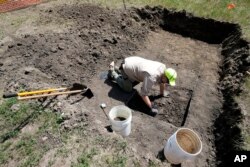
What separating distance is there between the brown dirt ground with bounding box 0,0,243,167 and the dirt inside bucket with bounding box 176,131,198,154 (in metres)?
0.40

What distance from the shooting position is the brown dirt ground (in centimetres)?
648

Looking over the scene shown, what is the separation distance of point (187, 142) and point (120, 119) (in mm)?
1426

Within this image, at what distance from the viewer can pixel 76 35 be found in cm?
892

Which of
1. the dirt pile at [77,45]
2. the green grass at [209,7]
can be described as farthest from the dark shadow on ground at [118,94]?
the green grass at [209,7]

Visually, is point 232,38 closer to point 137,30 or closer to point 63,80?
A: point 137,30

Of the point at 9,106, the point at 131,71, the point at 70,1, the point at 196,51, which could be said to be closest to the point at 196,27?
the point at 196,51

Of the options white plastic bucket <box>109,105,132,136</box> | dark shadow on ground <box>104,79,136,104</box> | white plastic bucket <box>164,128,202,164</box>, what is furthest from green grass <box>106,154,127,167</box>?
dark shadow on ground <box>104,79,136,104</box>

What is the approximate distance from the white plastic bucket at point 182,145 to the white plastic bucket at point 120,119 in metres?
0.88

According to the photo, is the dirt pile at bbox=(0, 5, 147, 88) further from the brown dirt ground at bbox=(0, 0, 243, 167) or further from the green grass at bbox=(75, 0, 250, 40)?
the green grass at bbox=(75, 0, 250, 40)

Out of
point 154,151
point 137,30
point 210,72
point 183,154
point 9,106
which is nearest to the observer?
point 183,154

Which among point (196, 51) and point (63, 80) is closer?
point (63, 80)

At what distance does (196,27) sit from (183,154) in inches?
210

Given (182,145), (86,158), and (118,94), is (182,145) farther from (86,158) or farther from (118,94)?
(118,94)

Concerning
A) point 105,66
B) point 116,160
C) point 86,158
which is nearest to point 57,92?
point 86,158
